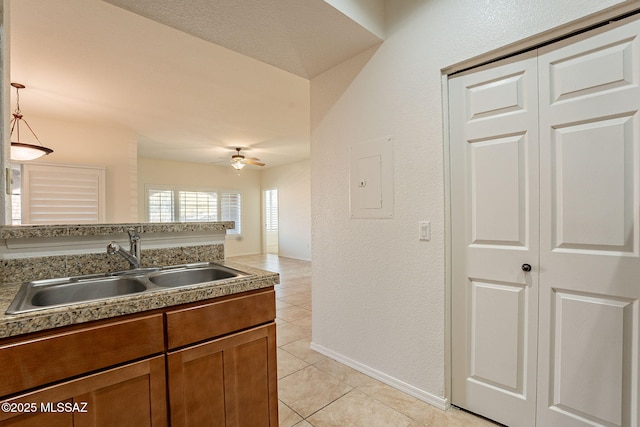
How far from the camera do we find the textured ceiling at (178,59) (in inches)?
69.4

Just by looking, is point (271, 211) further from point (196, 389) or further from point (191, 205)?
point (196, 389)

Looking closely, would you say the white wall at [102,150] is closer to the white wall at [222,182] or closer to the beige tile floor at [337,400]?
the white wall at [222,182]

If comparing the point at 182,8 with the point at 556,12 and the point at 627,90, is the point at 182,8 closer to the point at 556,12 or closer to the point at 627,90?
the point at 556,12

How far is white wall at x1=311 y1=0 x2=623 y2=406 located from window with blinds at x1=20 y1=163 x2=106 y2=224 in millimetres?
3843

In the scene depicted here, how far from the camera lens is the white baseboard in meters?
1.75

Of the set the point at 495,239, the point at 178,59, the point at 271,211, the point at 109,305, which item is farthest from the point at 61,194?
the point at 495,239

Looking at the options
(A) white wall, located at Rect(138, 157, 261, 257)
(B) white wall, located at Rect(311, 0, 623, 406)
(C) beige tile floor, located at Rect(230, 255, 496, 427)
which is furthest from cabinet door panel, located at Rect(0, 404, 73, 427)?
(A) white wall, located at Rect(138, 157, 261, 257)

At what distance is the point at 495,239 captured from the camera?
1588 millimetres

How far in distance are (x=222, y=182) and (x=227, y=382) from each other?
737 centimetres

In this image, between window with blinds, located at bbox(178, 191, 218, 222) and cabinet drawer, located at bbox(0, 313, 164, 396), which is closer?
cabinet drawer, located at bbox(0, 313, 164, 396)

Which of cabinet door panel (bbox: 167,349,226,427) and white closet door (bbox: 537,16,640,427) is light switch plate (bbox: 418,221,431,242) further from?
cabinet door panel (bbox: 167,349,226,427)

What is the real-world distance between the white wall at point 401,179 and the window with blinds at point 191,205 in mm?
5048

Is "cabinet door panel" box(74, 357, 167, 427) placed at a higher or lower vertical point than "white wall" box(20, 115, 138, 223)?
lower

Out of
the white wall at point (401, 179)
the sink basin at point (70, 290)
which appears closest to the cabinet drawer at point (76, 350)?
the sink basin at point (70, 290)
